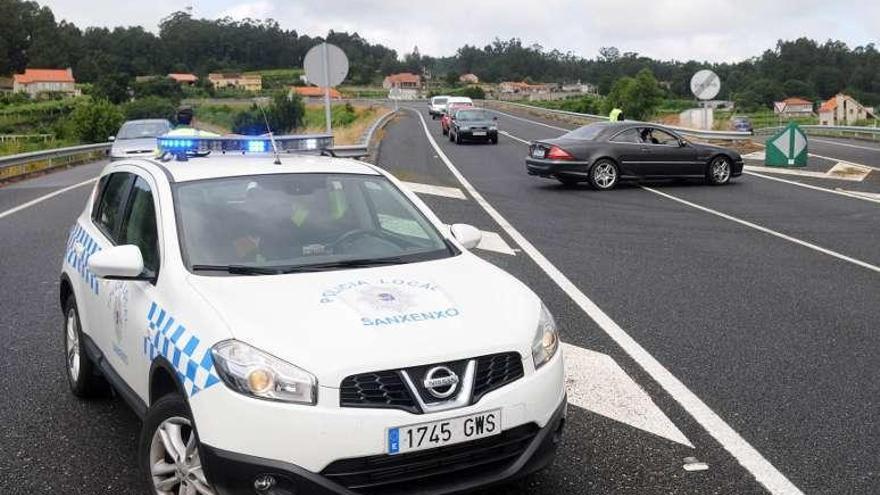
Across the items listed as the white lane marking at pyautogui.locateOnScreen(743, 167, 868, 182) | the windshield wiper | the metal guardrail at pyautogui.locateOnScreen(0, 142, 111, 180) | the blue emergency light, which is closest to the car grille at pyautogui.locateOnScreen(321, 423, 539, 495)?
the windshield wiper

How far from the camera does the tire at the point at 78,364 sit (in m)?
5.18

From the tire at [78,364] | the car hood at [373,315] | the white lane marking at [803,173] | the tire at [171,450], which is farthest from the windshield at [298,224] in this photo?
the white lane marking at [803,173]

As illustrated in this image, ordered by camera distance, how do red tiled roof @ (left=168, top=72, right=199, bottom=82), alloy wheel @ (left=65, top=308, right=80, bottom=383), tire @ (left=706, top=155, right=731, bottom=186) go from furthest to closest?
red tiled roof @ (left=168, top=72, right=199, bottom=82) < tire @ (left=706, top=155, right=731, bottom=186) < alloy wheel @ (left=65, top=308, right=80, bottom=383)

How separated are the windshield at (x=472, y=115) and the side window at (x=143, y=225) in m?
29.0

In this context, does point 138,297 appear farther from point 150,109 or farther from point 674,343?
point 150,109

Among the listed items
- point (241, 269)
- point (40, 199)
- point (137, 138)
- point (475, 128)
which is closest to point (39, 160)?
point (137, 138)

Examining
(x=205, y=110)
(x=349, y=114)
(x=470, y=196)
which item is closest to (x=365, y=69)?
(x=205, y=110)

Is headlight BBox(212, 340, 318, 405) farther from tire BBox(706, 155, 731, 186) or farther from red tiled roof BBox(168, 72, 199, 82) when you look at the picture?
red tiled roof BBox(168, 72, 199, 82)

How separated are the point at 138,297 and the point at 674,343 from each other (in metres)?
4.01

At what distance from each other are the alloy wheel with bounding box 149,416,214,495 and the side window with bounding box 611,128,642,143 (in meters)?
15.8

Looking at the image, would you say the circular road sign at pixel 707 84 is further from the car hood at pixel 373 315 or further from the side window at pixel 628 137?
the car hood at pixel 373 315

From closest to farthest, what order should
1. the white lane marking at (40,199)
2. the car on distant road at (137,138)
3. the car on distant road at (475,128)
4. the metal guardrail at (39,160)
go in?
the white lane marking at (40,199) → the metal guardrail at (39,160) → the car on distant road at (137,138) → the car on distant road at (475,128)

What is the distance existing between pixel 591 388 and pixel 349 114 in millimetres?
68631

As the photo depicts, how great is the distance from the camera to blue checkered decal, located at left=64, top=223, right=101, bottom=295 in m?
4.97
